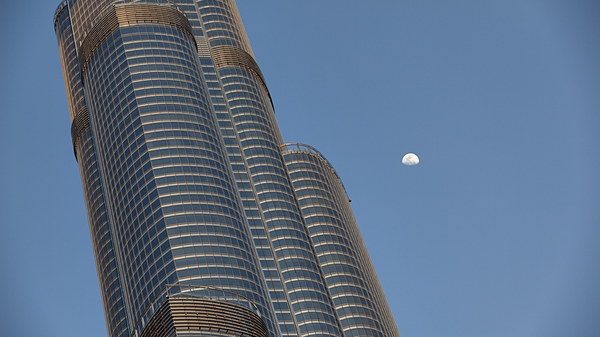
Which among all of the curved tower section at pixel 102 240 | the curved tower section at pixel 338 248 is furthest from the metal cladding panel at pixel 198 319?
the curved tower section at pixel 338 248

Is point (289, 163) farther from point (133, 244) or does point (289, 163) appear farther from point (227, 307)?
point (227, 307)

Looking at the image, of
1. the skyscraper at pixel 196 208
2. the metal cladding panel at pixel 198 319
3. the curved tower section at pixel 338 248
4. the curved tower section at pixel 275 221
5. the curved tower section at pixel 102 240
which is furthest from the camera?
the curved tower section at pixel 338 248

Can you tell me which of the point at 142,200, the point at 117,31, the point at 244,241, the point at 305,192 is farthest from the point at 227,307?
the point at 117,31

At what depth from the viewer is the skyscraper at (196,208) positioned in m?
139

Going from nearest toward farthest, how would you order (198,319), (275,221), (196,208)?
(198,319) → (196,208) → (275,221)

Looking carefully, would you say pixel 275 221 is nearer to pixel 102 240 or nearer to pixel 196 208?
pixel 196 208

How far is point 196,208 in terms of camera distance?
488 feet

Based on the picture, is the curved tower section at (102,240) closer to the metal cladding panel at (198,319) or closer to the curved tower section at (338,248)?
the metal cladding panel at (198,319)

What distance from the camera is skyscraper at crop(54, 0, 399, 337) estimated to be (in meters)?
139

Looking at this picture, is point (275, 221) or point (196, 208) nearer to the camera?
point (196, 208)

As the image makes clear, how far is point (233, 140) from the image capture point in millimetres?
187250

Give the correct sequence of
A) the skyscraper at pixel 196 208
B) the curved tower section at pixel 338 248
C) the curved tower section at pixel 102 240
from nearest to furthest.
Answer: the skyscraper at pixel 196 208
the curved tower section at pixel 102 240
the curved tower section at pixel 338 248

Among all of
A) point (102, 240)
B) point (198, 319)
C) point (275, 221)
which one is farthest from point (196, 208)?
point (102, 240)

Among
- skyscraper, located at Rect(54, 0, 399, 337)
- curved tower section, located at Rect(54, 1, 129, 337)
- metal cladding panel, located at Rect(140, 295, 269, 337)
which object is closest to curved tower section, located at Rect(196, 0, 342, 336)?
skyscraper, located at Rect(54, 0, 399, 337)
